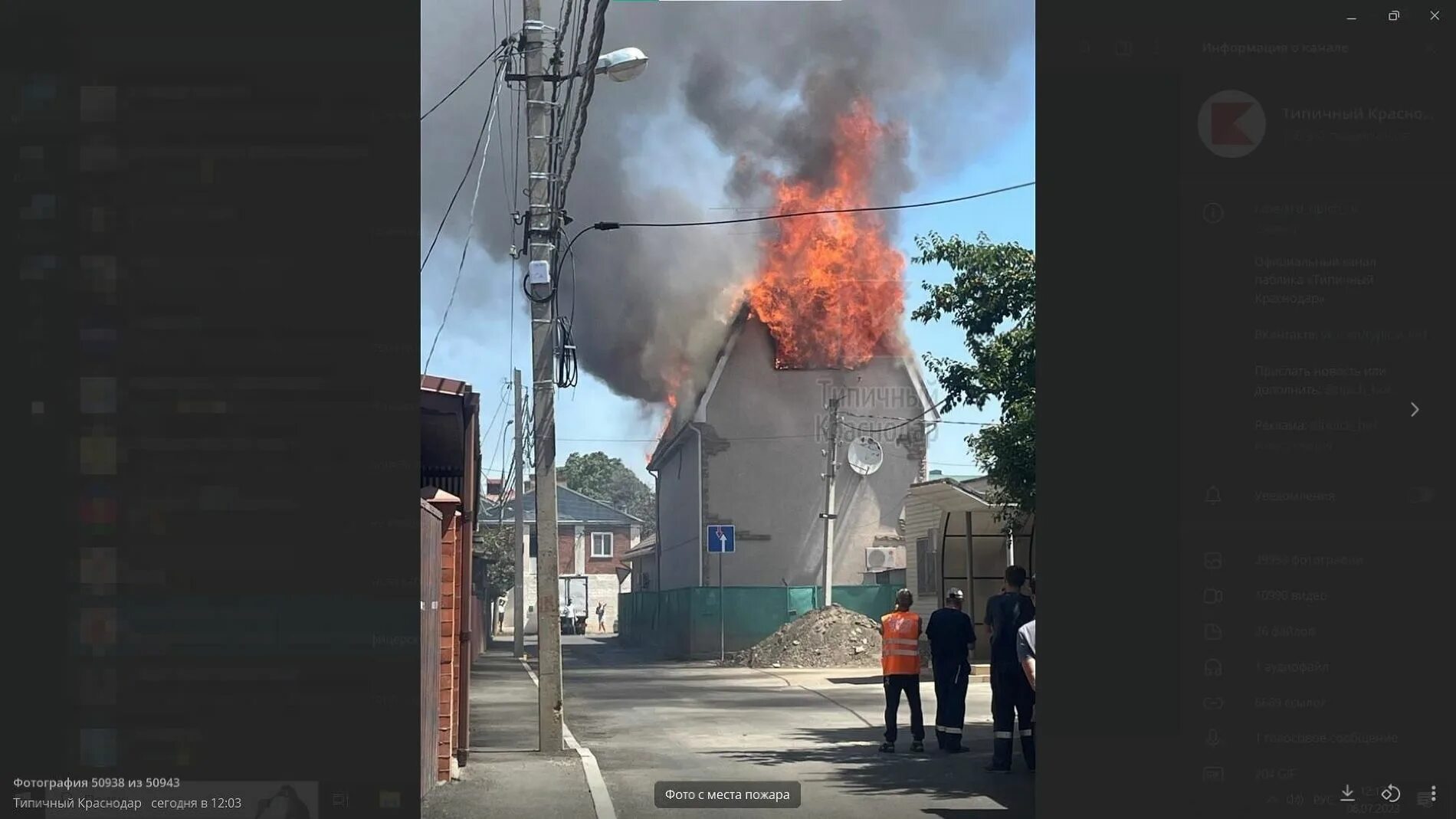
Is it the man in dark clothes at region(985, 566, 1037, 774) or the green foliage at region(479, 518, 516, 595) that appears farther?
the green foliage at region(479, 518, 516, 595)

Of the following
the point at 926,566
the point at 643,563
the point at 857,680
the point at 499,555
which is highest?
the point at 499,555

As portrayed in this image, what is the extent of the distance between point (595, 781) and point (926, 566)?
69.7ft

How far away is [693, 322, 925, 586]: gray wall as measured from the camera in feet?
135

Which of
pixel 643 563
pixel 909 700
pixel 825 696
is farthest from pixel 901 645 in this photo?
pixel 643 563

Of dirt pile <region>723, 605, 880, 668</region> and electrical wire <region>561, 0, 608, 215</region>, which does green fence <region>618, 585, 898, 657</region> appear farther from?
electrical wire <region>561, 0, 608, 215</region>

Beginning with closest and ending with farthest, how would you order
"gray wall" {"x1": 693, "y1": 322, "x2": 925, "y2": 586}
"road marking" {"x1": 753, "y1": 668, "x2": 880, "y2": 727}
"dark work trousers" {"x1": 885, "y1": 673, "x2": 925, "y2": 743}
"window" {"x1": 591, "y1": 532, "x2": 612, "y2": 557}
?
"dark work trousers" {"x1": 885, "y1": 673, "x2": 925, "y2": 743}
"road marking" {"x1": 753, "y1": 668, "x2": 880, "y2": 727}
"gray wall" {"x1": 693, "y1": 322, "x2": 925, "y2": 586}
"window" {"x1": 591, "y1": 532, "x2": 612, "y2": 557}

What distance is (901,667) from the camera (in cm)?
A: 1581

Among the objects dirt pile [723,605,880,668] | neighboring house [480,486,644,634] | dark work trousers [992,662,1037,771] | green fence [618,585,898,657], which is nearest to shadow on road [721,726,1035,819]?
dark work trousers [992,662,1037,771]

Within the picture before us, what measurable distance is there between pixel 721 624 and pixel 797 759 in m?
24.4

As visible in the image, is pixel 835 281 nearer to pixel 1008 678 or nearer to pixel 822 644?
pixel 822 644

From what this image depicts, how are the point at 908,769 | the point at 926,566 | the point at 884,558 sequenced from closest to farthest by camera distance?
the point at 908,769, the point at 926,566, the point at 884,558

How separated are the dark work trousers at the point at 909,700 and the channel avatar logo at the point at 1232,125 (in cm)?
969

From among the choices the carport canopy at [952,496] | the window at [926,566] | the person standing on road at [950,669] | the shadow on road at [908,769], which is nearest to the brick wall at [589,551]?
the window at [926,566]

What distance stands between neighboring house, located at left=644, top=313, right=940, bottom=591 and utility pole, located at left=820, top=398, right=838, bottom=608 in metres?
3.51
